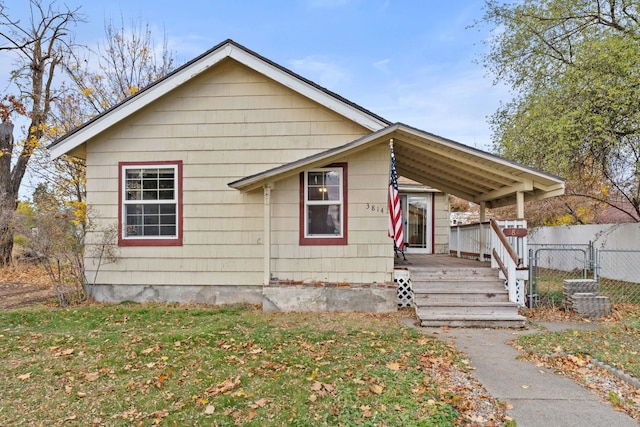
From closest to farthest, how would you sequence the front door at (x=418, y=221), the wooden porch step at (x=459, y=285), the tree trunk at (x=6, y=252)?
the wooden porch step at (x=459, y=285), the front door at (x=418, y=221), the tree trunk at (x=6, y=252)

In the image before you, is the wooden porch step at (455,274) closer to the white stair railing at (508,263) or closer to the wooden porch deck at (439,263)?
the white stair railing at (508,263)

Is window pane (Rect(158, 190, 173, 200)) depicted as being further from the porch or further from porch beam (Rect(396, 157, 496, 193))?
porch beam (Rect(396, 157, 496, 193))

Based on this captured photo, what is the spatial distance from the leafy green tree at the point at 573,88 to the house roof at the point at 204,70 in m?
5.76

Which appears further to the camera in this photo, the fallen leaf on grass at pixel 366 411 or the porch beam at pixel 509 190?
the porch beam at pixel 509 190

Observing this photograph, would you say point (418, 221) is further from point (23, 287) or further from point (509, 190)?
point (23, 287)

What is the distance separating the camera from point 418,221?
46.8 ft

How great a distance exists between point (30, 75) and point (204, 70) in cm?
1252

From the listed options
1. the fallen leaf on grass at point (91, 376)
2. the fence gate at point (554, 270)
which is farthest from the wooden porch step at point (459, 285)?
the fallen leaf on grass at point (91, 376)

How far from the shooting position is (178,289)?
333 inches

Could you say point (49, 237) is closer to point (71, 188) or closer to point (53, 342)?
point (53, 342)

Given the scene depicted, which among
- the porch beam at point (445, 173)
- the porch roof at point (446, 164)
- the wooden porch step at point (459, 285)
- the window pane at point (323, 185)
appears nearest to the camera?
the porch roof at point (446, 164)

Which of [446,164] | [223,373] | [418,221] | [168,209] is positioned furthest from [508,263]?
[168,209]

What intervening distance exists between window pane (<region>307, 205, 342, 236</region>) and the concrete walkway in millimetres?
3492

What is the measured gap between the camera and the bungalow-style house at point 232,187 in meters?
8.11
